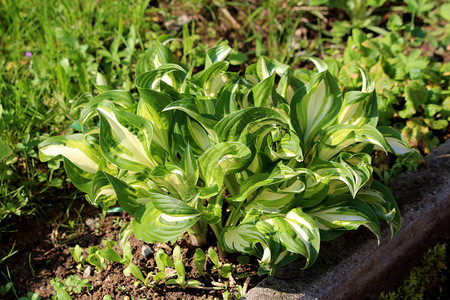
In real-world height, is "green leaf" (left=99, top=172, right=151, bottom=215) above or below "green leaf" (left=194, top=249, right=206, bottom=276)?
above

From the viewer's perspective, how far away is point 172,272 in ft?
6.60

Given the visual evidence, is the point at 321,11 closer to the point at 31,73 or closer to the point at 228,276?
the point at 31,73

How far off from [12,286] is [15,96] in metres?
1.15

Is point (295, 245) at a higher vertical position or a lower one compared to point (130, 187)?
lower

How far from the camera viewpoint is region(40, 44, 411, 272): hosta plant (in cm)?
173

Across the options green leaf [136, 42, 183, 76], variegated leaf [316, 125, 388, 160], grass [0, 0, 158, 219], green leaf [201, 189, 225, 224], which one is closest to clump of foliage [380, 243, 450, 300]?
Result: variegated leaf [316, 125, 388, 160]

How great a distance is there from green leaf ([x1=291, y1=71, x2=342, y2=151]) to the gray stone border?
488 millimetres

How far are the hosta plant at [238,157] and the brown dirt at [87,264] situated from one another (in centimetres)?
17

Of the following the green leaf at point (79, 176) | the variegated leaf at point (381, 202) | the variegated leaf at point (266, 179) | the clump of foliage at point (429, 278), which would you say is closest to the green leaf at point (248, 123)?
the variegated leaf at point (266, 179)

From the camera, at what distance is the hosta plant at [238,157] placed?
1731mm

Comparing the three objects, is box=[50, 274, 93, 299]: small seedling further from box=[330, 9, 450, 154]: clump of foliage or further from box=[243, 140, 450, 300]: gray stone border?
box=[330, 9, 450, 154]: clump of foliage

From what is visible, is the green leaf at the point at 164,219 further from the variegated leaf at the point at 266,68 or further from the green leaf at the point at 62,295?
the variegated leaf at the point at 266,68

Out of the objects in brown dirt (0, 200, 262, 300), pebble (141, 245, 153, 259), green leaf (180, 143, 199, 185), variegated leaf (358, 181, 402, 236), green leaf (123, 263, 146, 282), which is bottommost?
brown dirt (0, 200, 262, 300)

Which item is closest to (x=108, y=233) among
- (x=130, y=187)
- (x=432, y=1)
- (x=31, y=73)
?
(x=130, y=187)
